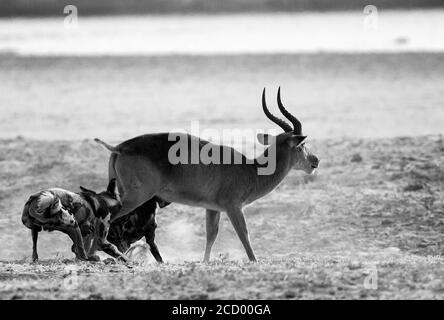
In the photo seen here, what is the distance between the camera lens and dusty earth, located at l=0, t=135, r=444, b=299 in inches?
422

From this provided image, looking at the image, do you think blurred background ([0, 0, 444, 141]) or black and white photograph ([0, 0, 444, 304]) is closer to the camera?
black and white photograph ([0, 0, 444, 304])

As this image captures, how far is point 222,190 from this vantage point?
1340 cm

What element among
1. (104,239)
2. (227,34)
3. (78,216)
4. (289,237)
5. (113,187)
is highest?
(227,34)

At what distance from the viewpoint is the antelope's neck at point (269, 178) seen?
13.8m

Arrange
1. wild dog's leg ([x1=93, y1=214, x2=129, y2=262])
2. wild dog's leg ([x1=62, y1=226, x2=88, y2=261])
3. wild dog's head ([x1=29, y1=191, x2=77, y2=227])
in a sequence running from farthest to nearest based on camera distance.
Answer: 1. wild dog's leg ([x1=93, y1=214, x2=129, y2=262])
2. wild dog's leg ([x1=62, y1=226, x2=88, y2=261])
3. wild dog's head ([x1=29, y1=191, x2=77, y2=227])

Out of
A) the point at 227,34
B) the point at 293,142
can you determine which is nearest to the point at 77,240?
the point at 293,142

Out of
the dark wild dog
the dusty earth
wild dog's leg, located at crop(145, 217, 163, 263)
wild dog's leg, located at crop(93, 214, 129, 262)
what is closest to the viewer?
the dusty earth

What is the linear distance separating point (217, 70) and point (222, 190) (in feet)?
101

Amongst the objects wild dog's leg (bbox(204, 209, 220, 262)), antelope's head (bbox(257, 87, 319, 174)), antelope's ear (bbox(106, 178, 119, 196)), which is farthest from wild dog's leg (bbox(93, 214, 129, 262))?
antelope's head (bbox(257, 87, 319, 174))

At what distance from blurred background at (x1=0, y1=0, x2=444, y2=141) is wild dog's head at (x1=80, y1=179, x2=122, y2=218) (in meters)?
10.4

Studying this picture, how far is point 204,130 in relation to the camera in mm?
25141

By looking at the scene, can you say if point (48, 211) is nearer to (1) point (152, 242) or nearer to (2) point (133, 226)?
(2) point (133, 226)

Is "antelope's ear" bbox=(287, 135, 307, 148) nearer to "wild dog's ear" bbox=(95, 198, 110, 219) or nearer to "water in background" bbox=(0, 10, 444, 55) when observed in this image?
"wild dog's ear" bbox=(95, 198, 110, 219)
